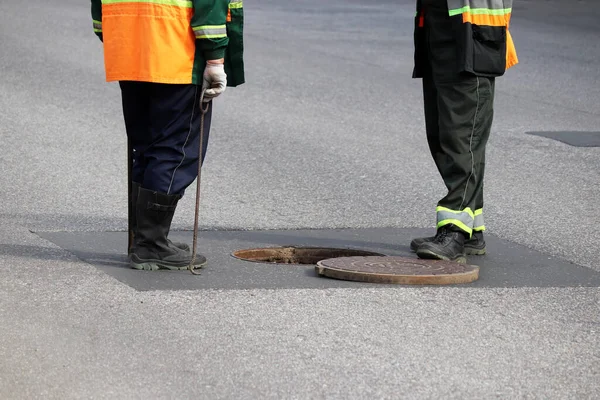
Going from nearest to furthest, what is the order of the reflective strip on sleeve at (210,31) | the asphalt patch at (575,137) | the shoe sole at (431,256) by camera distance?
the reflective strip on sleeve at (210,31), the shoe sole at (431,256), the asphalt patch at (575,137)

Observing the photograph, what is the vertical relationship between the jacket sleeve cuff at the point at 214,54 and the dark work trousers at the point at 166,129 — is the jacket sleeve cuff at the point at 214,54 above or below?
above

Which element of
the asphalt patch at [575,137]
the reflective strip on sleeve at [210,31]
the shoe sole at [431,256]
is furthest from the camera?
the asphalt patch at [575,137]

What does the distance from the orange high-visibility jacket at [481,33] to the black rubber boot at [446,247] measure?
0.83 m

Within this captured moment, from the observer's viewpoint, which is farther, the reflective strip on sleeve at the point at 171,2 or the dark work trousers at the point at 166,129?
the dark work trousers at the point at 166,129

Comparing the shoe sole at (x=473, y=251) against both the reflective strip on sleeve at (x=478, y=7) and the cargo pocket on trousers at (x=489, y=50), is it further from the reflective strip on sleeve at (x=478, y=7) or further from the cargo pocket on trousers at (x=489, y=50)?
the reflective strip on sleeve at (x=478, y=7)

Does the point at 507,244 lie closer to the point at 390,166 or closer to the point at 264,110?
the point at 390,166

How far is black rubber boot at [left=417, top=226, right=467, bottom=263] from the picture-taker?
643cm

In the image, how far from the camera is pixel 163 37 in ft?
19.0

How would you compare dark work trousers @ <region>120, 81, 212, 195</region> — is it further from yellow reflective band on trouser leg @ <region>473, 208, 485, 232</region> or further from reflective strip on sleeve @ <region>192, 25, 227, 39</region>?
yellow reflective band on trouser leg @ <region>473, 208, 485, 232</region>

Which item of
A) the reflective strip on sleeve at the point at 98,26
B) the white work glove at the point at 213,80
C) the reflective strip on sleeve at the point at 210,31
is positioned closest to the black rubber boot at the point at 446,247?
the white work glove at the point at 213,80

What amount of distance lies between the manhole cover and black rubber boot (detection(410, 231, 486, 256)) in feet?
1.36

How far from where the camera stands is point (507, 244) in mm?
6961

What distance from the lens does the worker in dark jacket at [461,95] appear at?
648cm

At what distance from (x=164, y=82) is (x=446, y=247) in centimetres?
171
